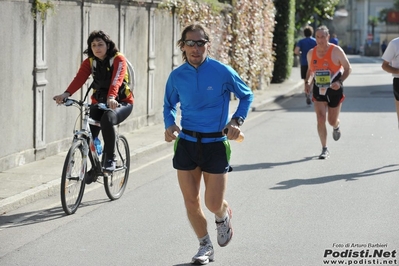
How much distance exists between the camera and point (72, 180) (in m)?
8.61

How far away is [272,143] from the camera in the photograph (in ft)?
47.5

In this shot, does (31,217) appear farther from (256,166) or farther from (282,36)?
(282,36)

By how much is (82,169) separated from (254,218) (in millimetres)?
1713

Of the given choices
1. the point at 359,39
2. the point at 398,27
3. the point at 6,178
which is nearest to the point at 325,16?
the point at 6,178

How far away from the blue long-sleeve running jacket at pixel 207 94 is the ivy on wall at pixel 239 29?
10563 millimetres

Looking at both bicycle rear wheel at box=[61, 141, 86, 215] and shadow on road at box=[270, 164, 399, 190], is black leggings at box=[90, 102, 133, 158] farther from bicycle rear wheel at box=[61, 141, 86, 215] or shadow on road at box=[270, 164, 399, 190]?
shadow on road at box=[270, 164, 399, 190]

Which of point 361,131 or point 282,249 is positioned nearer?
point 282,249

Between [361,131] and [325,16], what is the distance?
80.2 feet

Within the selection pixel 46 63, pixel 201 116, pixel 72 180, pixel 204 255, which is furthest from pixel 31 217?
pixel 46 63

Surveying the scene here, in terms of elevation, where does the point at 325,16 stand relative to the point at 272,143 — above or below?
above

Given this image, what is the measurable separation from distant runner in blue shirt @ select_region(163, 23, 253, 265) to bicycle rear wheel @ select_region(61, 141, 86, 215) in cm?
196

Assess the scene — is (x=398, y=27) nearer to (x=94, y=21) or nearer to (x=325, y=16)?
(x=325, y=16)

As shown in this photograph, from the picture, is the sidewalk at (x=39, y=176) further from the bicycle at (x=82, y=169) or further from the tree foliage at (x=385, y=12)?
the tree foliage at (x=385, y=12)

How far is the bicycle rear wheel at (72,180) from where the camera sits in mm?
8391
